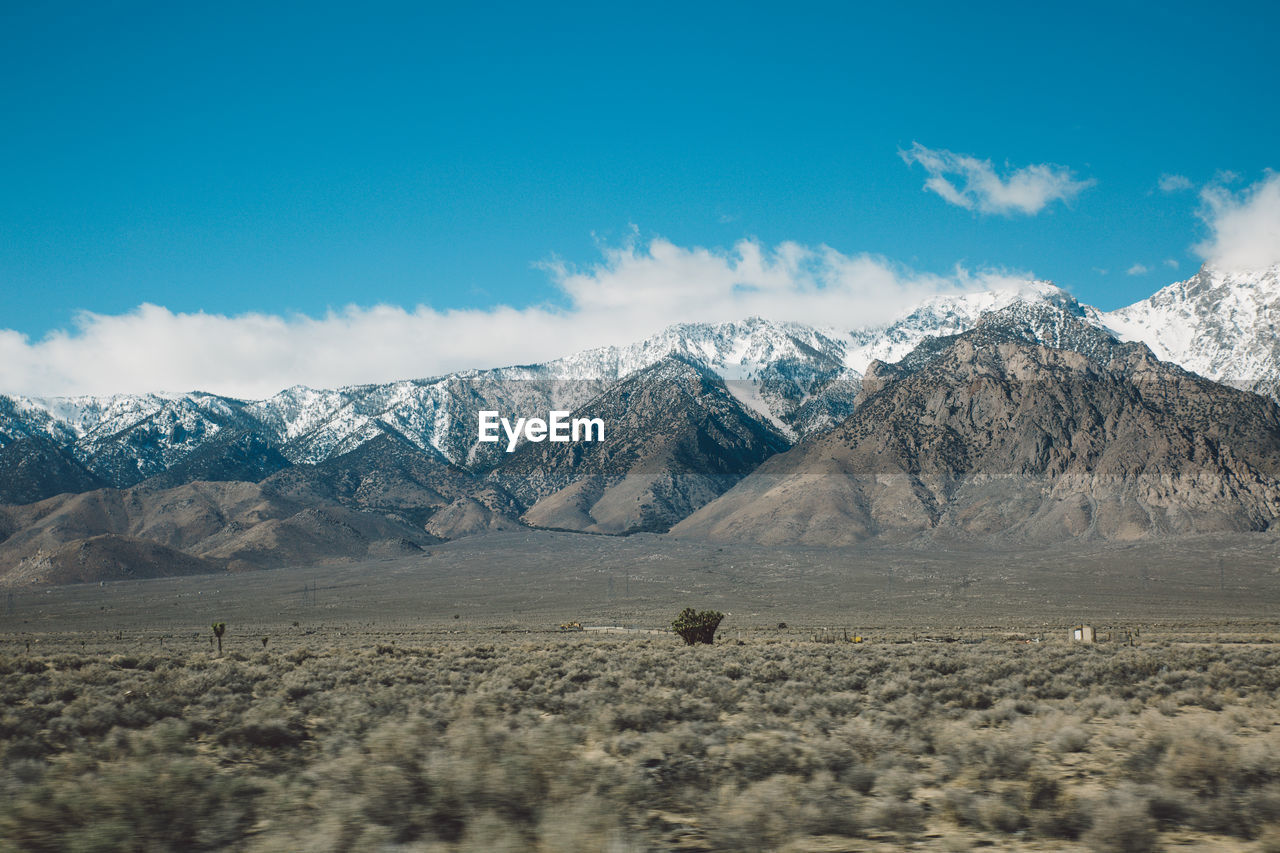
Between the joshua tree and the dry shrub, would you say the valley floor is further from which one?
the joshua tree

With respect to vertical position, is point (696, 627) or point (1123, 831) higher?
point (1123, 831)

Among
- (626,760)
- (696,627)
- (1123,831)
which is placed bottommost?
(696,627)

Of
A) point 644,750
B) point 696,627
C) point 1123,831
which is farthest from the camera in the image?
point 696,627

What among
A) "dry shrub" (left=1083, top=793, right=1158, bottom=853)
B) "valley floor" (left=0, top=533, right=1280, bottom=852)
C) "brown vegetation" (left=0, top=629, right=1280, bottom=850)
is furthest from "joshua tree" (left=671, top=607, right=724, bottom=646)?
"dry shrub" (left=1083, top=793, right=1158, bottom=853)

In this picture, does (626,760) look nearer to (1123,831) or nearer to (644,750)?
(644,750)

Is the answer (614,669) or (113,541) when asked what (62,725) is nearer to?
(614,669)

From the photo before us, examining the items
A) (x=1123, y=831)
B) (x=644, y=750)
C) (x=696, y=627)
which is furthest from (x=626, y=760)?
(x=696, y=627)

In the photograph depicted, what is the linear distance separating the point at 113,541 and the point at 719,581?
114m

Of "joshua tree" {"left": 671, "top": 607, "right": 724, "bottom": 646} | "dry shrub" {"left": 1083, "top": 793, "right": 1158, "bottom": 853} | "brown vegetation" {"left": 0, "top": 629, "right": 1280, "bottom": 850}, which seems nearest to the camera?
"dry shrub" {"left": 1083, "top": 793, "right": 1158, "bottom": 853}

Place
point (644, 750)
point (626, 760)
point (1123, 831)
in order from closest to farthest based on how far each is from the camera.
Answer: point (1123, 831) < point (626, 760) < point (644, 750)

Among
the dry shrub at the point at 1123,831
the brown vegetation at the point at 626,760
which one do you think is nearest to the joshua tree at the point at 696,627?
the brown vegetation at the point at 626,760

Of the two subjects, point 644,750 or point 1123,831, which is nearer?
point 1123,831

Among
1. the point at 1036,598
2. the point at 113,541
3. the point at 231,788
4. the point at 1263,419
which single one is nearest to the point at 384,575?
the point at 113,541

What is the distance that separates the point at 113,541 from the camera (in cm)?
16838
